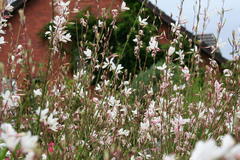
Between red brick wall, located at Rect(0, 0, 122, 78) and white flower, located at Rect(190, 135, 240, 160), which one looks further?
red brick wall, located at Rect(0, 0, 122, 78)

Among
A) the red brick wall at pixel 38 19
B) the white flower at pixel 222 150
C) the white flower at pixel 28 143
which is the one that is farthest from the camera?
the red brick wall at pixel 38 19

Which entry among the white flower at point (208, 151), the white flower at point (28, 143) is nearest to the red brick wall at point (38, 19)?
the white flower at point (28, 143)

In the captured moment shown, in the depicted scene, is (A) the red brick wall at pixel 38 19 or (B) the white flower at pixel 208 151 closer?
(B) the white flower at pixel 208 151

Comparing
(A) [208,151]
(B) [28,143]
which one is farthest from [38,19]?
(A) [208,151]

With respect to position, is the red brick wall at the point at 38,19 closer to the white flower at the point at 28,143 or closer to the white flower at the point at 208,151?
the white flower at the point at 28,143

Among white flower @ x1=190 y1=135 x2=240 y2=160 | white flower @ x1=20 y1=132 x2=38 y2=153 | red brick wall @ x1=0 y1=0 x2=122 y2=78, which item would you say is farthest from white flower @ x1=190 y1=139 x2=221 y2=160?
red brick wall @ x1=0 y1=0 x2=122 y2=78

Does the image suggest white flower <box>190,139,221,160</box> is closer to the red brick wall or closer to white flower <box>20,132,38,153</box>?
white flower <box>20,132,38,153</box>

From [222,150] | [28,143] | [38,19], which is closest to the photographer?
[222,150]

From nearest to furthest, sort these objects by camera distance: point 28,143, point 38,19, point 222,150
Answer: point 222,150 < point 28,143 < point 38,19

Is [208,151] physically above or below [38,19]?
below

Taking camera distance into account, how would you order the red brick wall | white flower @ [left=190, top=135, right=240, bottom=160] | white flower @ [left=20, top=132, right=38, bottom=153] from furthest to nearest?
the red brick wall, white flower @ [left=20, top=132, right=38, bottom=153], white flower @ [left=190, top=135, right=240, bottom=160]

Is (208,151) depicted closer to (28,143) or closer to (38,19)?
(28,143)

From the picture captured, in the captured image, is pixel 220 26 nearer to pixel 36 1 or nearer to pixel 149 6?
pixel 149 6

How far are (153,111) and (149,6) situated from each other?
31.0 ft
